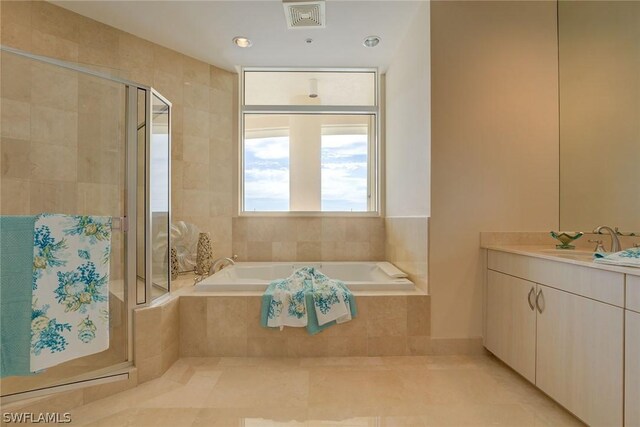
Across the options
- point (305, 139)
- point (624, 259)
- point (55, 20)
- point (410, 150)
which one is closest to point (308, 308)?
point (410, 150)

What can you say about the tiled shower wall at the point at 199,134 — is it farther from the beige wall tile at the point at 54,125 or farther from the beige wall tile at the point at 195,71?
the beige wall tile at the point at 54,125

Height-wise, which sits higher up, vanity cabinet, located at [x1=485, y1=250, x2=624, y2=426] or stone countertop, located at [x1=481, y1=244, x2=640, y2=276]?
stone countertop, located at [x1=481, y1=244, x2=640, y2=276]

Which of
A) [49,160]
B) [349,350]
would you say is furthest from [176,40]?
[349,350]

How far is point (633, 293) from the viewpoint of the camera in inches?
43.4

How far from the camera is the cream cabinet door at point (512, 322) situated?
5.33 feet

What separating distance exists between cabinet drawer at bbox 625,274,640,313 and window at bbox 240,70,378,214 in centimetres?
223

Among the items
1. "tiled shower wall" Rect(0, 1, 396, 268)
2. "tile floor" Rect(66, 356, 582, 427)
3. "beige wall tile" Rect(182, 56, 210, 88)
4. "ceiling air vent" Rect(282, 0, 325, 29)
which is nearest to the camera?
"tile floor" Rect(66, 356, 582, 427)

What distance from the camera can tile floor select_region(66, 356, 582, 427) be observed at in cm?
142

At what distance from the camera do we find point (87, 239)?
1.46 m

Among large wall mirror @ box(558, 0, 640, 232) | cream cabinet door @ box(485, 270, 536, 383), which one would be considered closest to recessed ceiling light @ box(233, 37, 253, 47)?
large wall mirror @ box(558, 0, 640, 232)

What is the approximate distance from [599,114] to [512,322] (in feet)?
4.59

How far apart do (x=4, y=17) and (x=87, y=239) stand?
1774mm

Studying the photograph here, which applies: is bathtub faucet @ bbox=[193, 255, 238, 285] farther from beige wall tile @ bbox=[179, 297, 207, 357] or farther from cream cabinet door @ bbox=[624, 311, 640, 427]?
cream cabinet door @ bbox=[624, 311, 640, 427]
